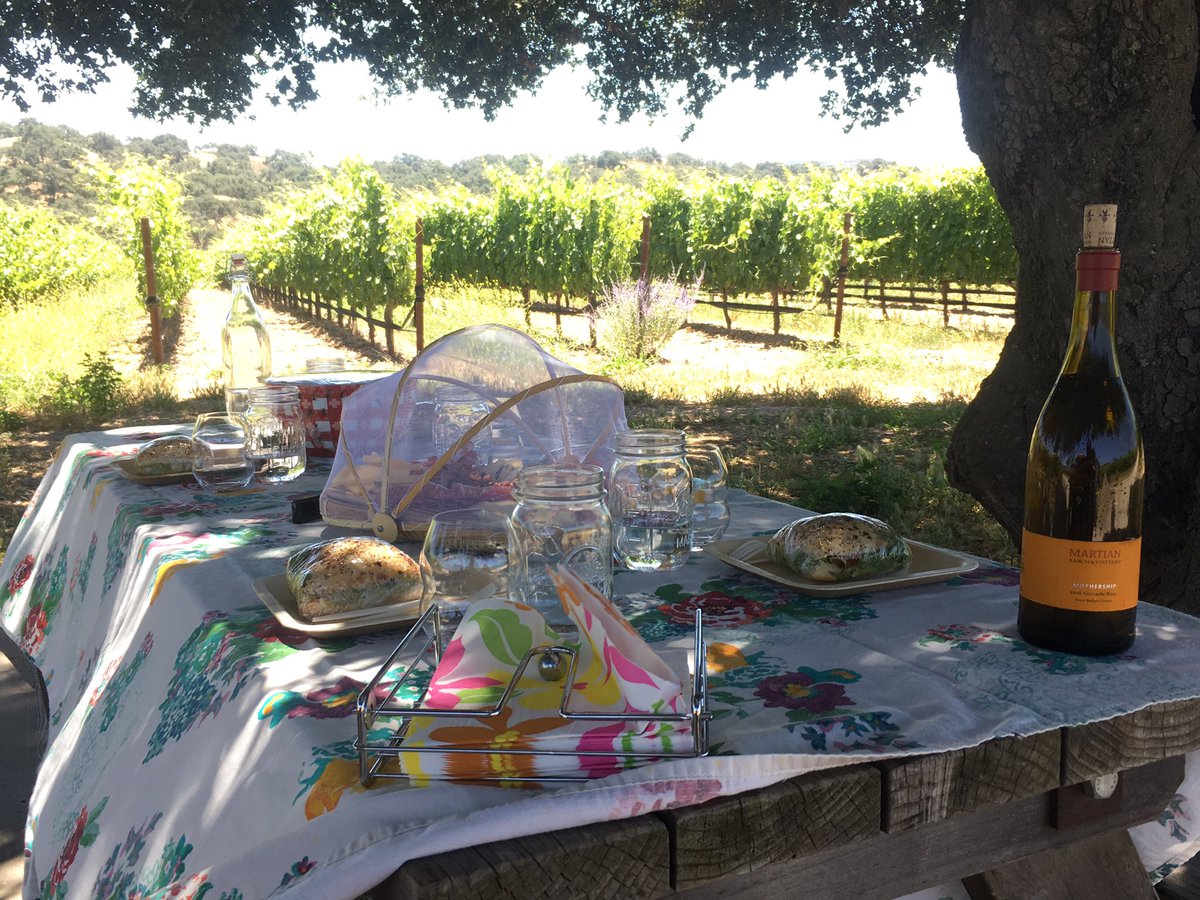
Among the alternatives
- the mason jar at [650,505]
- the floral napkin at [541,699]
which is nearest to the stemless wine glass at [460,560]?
the floral napkin at [541,699]

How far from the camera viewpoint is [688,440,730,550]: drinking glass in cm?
170

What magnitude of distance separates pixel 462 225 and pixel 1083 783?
71.8 ft

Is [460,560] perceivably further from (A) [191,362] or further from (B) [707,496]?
(A) [191,362]

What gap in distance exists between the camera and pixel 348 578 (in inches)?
51.8

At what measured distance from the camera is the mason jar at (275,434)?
2250 millimetres

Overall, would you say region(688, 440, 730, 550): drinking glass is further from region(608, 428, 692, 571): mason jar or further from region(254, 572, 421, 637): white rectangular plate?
region(254, 572, 421, 637): white rectangular plate

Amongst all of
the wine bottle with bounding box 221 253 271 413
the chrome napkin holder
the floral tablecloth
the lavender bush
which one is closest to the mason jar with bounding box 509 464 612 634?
the floral tablecloth

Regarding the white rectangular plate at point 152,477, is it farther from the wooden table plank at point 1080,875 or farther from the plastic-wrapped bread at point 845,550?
the wooden table plank at point 1080,875

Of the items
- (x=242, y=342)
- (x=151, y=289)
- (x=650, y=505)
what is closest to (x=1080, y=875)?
(x=650, y=505)

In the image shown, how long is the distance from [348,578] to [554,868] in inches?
25.3

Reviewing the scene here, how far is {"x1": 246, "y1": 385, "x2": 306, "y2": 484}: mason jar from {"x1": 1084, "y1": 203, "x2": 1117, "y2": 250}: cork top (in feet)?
5.75

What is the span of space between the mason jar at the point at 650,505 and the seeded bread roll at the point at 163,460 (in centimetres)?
133

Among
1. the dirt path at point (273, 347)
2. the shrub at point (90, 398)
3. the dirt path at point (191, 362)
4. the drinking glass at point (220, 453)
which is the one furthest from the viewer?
the dirt path at point (273, 347)

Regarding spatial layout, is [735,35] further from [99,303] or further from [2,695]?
[99,303]
